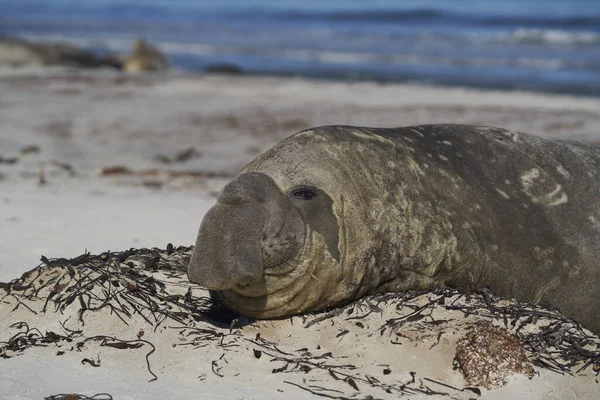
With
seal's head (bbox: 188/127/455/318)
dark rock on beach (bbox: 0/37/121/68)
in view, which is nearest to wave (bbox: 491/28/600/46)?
dark rock on beach (bbox: 0/37/121/68)

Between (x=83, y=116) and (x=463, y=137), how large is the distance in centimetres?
923

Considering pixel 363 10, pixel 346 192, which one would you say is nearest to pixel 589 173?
pixel 346 192

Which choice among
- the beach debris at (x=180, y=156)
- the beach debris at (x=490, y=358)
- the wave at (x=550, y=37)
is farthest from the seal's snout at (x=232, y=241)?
the wave at (x=550, y=37)

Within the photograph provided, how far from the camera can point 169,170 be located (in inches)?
384

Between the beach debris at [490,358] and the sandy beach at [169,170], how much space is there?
1.7 inches

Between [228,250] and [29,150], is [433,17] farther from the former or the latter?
[228,250]

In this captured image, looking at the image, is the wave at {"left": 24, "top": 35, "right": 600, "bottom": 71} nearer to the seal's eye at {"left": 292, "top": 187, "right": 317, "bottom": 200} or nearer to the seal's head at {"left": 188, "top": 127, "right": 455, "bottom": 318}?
the seal's head at {"left": 188, "top": 127, "right": 455, "bottom": 318}

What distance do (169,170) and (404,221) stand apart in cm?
556

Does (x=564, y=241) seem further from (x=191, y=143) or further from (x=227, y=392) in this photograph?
(x=191, y=143)

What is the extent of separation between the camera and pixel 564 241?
16.6 ft

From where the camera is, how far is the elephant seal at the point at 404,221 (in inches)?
163

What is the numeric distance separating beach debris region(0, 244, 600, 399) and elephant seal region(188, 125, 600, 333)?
157 millimetres

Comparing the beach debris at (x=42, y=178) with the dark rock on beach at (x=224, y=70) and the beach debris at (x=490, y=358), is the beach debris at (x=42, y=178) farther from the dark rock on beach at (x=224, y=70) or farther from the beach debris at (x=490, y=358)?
the dark rock on beach at (x=224, y=70)

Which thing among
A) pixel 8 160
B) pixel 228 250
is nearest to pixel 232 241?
pixel 228 250
